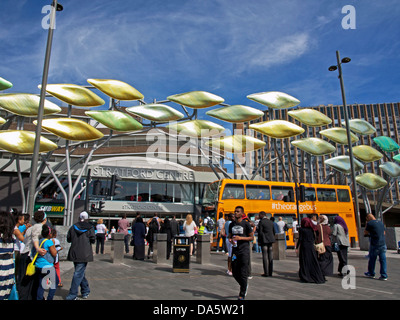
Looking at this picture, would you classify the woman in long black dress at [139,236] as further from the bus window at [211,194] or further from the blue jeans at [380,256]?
the blue jeans at [380,256]

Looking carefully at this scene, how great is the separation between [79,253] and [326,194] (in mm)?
18539

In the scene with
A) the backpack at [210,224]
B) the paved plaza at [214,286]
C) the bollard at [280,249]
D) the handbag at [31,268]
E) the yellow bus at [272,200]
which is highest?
the yellow bus at [272,200]

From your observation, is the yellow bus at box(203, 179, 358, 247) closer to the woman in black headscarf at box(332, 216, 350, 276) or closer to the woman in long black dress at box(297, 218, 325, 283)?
the woman in black headscarf at box(332, 216, 350, 276)

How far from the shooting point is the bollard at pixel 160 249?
11766 millimetres

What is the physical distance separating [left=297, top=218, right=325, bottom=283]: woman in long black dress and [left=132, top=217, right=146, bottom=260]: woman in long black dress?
649 centimetres

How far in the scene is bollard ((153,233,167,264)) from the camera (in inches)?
463

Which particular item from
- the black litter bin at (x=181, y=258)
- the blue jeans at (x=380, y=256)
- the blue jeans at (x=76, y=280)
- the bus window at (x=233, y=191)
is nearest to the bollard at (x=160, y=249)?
the black litter bin at (x=181, y=258)

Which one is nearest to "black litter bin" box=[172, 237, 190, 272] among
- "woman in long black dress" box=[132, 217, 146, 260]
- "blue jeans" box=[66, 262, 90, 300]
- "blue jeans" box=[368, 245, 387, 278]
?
"woman in long black dress" box=[132, 217, 146, 260]

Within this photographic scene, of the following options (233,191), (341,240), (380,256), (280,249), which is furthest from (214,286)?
(233,191)

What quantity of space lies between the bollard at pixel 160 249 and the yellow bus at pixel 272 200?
5.63 metres

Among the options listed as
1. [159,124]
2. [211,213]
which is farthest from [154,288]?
[159,124]

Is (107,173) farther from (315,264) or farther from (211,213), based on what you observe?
(315,264)

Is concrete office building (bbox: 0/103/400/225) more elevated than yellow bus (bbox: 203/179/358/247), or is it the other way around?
concrete office building (bbox: 0/103/400/225)

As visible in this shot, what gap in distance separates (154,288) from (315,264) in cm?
394
